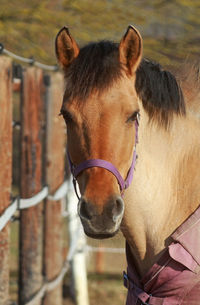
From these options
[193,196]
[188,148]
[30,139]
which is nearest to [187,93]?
[188,148]

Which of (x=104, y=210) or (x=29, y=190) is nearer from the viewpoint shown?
(x=104, y=210)

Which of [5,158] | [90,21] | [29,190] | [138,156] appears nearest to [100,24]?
[90,21]

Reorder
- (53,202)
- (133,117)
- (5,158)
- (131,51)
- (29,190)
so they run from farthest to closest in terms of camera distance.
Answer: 1. (53,202)
2. (29,190)
3. (5,158)
4. (131,51)
5. (133,117)

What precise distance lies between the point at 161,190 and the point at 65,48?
0.85m

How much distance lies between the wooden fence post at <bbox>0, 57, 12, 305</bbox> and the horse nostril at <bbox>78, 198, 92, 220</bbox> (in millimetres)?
1337

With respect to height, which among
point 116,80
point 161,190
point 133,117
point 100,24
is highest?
point 116,80

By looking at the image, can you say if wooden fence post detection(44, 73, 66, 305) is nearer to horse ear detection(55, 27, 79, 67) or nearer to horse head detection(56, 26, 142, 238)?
horse ear detection(55, 27, 79, 67)

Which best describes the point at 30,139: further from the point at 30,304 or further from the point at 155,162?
the point at 155,162

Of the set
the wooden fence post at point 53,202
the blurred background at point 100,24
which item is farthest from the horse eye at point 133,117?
the blurred background at point 100,24

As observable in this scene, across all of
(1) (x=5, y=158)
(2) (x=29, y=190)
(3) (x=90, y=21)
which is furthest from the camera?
(3) (x=90, y=21)

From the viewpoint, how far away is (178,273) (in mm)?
3109

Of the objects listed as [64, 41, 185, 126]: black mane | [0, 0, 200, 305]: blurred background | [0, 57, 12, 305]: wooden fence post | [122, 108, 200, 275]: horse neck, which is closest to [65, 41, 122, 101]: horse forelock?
[64, 41, 185, 126]: black mane

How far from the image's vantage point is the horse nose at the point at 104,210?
2668 millimetres

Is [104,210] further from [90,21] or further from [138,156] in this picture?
[90,21]
